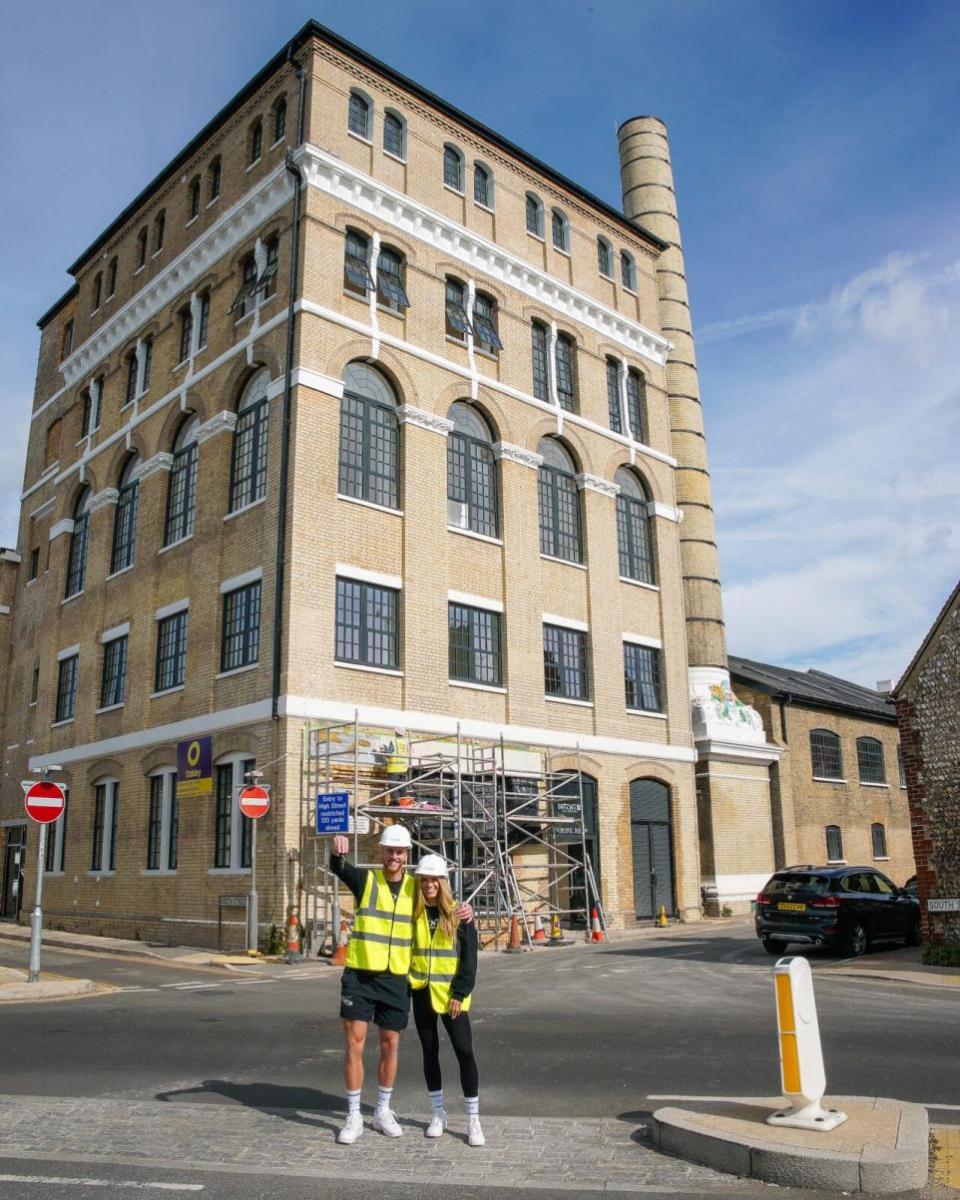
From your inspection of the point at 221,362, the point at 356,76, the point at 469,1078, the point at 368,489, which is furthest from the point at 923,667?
the point at 356,76

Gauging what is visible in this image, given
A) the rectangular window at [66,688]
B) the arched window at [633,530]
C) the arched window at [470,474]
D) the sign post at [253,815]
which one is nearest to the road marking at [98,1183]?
the sign post at [253,815]

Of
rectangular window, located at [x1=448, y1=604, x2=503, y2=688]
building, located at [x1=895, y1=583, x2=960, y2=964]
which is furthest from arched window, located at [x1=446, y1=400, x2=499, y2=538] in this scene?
building, located at [x1=895, y1=583, x2=960, y2=964]

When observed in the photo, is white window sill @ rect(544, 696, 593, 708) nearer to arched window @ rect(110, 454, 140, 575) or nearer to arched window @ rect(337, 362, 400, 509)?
arched window @ rect(337, 362, 400, 509)

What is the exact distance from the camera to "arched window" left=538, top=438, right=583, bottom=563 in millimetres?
27331

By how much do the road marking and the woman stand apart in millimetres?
1490

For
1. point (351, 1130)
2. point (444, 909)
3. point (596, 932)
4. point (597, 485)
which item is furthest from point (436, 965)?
point (597, 485)

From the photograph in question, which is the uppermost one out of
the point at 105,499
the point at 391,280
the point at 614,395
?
the point at 391,280

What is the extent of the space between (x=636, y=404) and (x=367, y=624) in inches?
508

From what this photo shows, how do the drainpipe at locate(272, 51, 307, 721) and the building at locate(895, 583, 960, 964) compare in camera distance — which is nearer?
the building at locate(895, 583, 960, 964)

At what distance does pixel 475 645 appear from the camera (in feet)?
80.6

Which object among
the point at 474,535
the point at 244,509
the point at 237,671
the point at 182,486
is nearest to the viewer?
the point at 237,671

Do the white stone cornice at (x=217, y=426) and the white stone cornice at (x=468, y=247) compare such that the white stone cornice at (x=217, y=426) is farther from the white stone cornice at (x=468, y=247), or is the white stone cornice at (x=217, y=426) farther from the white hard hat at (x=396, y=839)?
the white hard hat at (x=396, y=839)

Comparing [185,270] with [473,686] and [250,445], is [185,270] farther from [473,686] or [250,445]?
[473,686]

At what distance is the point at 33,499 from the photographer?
34719mm
